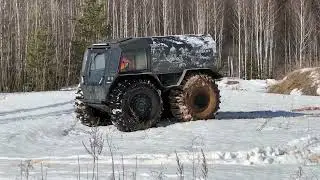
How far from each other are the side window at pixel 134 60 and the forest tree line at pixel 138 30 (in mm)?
33176

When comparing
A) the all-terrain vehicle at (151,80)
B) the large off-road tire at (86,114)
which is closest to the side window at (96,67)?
the all-terrain vehicle at (151,80)

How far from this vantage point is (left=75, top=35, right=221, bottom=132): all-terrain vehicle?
459 inches

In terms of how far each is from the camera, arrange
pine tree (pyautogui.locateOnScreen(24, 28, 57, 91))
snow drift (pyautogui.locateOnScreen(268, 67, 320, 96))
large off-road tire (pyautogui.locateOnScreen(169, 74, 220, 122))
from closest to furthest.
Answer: large off-road tire (pyautogui.locateOnScreen(169, 74, 220, 122))
snow drift (pyautogui.locateOnScreen(268, 67, 320, 96))
pine tree (pyautogui.locateOnScreen(24, 28, 57, 91))

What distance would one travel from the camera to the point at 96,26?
1837 inches

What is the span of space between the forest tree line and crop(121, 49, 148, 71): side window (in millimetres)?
33176

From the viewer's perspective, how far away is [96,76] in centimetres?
1238

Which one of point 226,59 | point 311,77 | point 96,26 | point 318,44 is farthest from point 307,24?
point 311,77

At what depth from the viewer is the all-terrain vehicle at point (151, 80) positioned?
11656 mm

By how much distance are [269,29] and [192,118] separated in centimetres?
4287

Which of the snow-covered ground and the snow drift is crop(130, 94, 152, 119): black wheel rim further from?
the snow drift

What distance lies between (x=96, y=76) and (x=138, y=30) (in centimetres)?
4620

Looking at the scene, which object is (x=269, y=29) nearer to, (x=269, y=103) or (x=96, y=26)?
(x=96, y=26)

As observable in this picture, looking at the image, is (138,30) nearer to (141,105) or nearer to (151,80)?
(151,80)

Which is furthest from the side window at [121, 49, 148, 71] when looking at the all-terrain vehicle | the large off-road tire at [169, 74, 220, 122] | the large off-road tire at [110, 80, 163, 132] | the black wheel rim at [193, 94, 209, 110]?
the black wheel rim at [193, 94, 209, 110]
